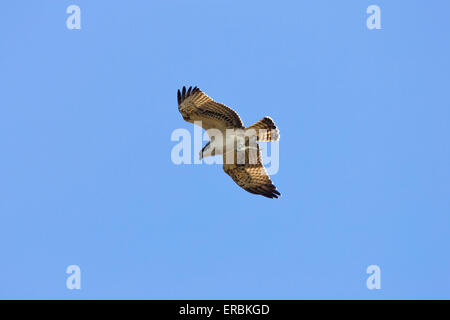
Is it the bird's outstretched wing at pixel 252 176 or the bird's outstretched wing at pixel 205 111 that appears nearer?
the bird's outstretched wing at pixel 205 111

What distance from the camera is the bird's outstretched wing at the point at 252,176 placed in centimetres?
966

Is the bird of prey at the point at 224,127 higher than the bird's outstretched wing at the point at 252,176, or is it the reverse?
the bird of prey at the point at 224,127

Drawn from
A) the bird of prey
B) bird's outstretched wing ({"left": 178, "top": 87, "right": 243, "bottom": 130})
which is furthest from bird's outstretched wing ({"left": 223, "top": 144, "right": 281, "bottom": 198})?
bird's outstretched wing ({"left": 178, "top": 87, "right": 243, "bottom": 130})

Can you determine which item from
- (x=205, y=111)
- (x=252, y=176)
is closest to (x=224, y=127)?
(x=205, y=111)

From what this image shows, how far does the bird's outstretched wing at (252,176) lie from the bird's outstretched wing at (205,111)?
71cm

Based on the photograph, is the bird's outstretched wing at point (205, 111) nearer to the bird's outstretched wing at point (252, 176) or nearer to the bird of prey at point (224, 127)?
the bird of prey at point (224, 127)

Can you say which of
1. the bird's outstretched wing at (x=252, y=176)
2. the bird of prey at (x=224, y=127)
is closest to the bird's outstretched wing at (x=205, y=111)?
the bird of prey at (x=224, y=127)
